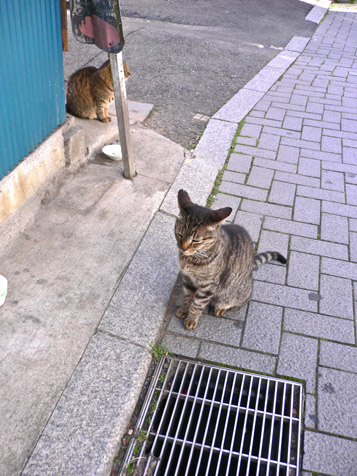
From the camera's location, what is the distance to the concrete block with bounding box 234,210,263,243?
421cm

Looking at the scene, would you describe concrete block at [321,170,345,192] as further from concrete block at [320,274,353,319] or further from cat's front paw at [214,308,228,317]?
cat's front paw at [214,308,228,317]

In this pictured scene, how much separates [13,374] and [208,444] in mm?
1303

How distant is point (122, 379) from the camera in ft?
8.87

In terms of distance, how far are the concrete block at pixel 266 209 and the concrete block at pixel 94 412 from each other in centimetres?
218

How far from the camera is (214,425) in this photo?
2.74 m

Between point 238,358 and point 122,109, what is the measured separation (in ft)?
8.41

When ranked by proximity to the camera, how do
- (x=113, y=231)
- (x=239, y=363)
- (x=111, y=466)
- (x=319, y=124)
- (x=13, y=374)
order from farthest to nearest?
(x=319, y=124) < (x=113, y=231) < (x=239, y=363) < (x=13, y=374) < (x=111, y=466)

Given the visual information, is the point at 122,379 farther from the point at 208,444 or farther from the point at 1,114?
the point at 1,114

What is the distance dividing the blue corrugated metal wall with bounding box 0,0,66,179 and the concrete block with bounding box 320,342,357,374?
2830 millimetres

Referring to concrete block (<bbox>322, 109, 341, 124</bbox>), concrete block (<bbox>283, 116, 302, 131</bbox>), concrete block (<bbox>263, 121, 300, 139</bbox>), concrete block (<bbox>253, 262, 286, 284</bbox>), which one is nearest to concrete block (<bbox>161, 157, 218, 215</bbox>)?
concrete block (<bbox>253, 262, 286, 284</bbox>)

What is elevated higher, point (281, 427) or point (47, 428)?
point (47, 428)

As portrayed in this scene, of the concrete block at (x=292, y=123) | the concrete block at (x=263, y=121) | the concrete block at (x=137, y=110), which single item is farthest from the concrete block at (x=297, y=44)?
the concrete block at (x=137, y=110)

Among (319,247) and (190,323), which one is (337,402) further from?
(319,247)

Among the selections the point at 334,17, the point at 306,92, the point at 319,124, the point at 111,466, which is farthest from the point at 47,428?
the point at 334,17
